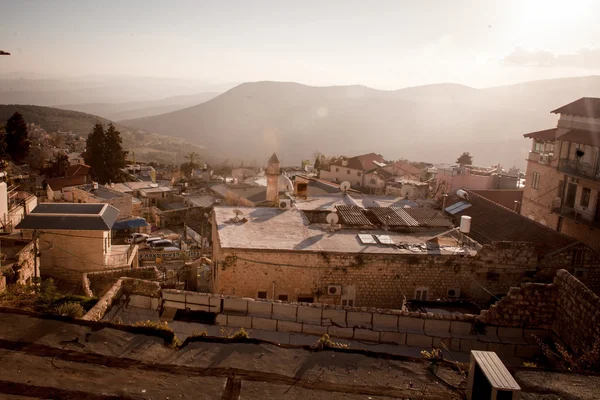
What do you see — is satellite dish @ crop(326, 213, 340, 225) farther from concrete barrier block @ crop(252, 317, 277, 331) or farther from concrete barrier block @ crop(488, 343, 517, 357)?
concrete barrier block @ crop(488, 343, 517, 357)

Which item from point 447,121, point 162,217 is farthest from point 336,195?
point 447,121

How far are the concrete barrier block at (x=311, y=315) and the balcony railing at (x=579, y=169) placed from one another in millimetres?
18745

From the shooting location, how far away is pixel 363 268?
46.5ft

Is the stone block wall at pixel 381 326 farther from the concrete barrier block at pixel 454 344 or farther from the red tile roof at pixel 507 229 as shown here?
the red tile roof at pixel 507 229

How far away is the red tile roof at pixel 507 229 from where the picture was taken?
52.8 feet

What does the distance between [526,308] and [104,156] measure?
49.6 m

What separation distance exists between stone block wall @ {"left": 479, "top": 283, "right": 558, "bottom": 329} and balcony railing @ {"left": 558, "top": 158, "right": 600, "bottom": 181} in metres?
14.9

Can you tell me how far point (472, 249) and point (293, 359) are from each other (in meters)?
11.0

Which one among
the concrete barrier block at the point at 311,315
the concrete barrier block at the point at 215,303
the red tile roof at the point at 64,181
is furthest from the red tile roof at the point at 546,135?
the red tile roof at the point at 64,181

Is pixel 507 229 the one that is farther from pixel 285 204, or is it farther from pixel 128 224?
pixel 128 224

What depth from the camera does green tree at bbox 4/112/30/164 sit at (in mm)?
51781

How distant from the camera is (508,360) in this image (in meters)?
10.5

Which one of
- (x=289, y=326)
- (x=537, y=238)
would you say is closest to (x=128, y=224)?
(x=289, y=326)

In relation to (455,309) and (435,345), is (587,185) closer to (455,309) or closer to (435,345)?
(455,309)
